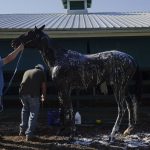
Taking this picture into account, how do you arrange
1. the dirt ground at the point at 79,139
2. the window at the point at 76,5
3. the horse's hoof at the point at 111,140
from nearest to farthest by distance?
the dirt ground at the point at 79,139, the horse's hoof at the point at 111,140, the window at the point at 76,5

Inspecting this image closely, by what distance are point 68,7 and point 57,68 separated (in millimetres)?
11569

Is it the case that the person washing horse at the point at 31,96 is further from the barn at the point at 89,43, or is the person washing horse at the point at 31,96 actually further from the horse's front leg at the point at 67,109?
the barn at the point at 89,43

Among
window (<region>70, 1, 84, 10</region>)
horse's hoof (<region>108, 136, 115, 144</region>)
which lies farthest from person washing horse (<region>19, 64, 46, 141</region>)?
window (<region>70, 1, 84, 10</region>)

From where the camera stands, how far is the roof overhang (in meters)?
12.1

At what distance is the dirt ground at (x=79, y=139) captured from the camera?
8.01 meters

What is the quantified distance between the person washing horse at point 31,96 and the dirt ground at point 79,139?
10.0 inches

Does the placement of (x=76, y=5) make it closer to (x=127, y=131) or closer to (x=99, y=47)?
(x=99, y=47)

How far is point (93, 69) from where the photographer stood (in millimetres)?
9016

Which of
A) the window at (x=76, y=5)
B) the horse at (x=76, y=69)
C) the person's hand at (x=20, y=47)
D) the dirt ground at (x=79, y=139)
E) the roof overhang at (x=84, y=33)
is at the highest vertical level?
the window at (x=76, y=5)

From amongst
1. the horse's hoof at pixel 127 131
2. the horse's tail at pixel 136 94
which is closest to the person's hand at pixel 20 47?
the horse's tail at pixel 136 94

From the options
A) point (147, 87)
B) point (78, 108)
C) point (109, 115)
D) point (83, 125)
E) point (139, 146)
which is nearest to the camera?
point (139, 146)

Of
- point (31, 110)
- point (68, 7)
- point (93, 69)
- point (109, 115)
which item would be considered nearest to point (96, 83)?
point (93, 69)

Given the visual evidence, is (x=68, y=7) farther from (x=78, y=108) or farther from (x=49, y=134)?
(x=49, y=134)

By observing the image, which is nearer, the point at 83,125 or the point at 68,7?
the point at 83,125
